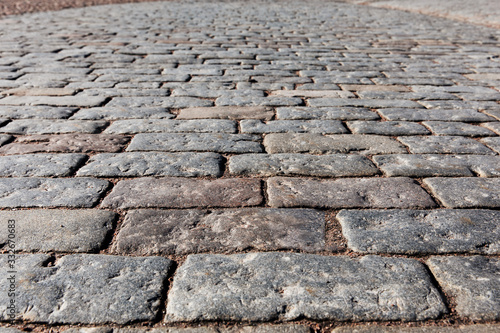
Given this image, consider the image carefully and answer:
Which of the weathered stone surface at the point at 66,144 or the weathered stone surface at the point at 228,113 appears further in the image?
the weathered stone surface at the point at 228,113

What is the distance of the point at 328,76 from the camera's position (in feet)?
14.8

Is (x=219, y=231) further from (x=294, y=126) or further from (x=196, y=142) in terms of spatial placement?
(x=294, y=126)

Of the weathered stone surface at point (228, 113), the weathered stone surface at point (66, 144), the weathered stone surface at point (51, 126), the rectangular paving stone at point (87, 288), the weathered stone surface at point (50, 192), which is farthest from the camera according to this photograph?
the weathered stone surface at point (228, 113)

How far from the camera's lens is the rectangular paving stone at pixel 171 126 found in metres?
3.01

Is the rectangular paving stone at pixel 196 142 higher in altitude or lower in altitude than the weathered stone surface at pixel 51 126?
higher

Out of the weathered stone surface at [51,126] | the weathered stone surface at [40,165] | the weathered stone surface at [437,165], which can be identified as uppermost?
the weathered stone surface at [40,165]

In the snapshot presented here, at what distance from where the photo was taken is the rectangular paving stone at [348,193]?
83.3 inches

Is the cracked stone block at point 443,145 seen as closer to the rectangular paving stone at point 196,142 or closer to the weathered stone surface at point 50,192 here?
the rectangular paving stone at point 196,142

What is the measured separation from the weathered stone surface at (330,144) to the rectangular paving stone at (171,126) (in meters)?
0.36

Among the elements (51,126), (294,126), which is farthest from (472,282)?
(51,126)

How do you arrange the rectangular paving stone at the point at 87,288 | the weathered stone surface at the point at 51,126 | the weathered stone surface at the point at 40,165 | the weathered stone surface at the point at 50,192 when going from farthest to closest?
the weathered stone surface at the point at 51,126, the weathered stone surface at the point at 40,165, the weathered stone surface at the point at 50,192, the rectangular paving stone at the point at 87,288

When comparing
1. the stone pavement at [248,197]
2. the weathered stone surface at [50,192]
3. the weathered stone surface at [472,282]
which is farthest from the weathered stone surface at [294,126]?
the weathered stone surface at [472,282]

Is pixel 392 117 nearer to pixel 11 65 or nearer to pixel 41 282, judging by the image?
pixel 41 282

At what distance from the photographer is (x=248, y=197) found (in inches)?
85.7
